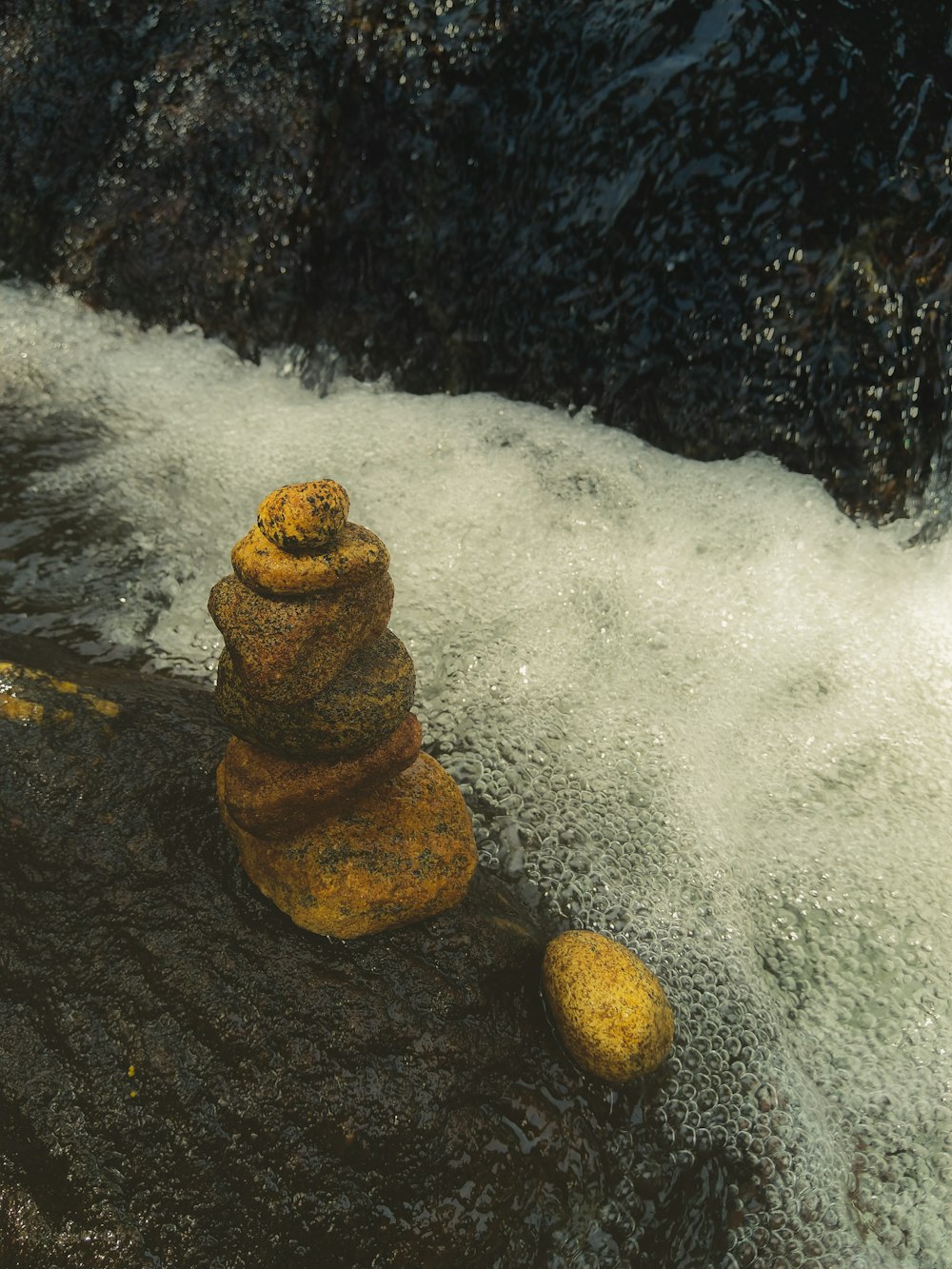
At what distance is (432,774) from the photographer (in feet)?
7.49

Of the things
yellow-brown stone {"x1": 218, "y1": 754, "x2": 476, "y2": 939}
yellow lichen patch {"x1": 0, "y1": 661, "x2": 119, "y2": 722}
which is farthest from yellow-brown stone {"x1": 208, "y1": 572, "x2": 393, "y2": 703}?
yellow lichen patch {"x1": 0, "y1": 661, "x2": 119, "y2": 722}

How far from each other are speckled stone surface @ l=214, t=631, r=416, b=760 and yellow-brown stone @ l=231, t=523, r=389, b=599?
0.20 metres

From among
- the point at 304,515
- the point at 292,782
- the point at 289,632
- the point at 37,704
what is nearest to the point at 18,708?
the point at 37,704

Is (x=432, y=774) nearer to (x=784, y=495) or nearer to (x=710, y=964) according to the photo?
(x=710, y=964)

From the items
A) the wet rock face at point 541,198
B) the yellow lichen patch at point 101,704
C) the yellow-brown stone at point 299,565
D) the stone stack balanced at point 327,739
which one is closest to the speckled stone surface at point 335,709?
the stone stack balanced at point 327,739

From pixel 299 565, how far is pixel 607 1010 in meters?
1.19

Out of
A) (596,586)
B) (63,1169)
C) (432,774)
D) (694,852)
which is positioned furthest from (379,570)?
(596,586)

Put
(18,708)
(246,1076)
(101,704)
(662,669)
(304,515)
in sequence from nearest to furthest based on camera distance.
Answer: (304,515)
(246,1076)
(18,708)
(101,704)
(662,669)

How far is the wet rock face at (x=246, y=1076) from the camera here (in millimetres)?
1704

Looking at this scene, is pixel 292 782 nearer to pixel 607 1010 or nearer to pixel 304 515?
pixel 304 515

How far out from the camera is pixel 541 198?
13.8 ft

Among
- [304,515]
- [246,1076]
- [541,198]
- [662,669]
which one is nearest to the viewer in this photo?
[304,515]

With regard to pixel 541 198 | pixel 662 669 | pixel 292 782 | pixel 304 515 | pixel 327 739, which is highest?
pixel 541 198

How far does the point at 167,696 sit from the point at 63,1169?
1267 mm
